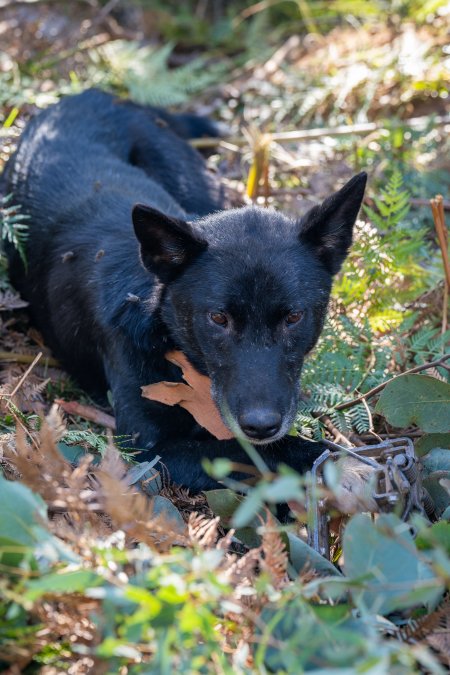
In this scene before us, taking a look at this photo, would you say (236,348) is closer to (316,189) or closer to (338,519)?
(338,519)

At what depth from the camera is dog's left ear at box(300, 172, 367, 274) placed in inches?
145

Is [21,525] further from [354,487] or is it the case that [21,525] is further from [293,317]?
[293,317]

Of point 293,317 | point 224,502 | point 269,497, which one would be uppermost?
point 269,497

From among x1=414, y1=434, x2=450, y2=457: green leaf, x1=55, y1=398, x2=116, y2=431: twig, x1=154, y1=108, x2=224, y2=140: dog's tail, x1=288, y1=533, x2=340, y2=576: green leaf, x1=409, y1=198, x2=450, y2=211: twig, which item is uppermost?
x1=288, y1=533, x2=340, y2=576: green leaf

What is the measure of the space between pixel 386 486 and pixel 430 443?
24.7 inches

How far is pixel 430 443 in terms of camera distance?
11.3 ft

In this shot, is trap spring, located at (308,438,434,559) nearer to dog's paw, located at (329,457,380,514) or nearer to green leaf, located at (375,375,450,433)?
dog's paw, located at (329,457,380,514)

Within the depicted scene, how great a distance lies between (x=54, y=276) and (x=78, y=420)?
92cm

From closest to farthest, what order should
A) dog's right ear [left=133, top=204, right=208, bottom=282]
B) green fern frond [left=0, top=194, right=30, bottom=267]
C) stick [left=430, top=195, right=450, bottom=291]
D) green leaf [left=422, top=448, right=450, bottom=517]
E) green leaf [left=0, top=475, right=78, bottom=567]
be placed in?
green leaf [left=0, top=475, right=78, bottom=567] → green leaf [left=422, top=448, right=450, bottom=517] → dog's right ear [left=133, top=204, right=208, bottom=282] → stick [left=430, top=195, right=450, bottom=291] → green fern frond [left=0, top=194, right=30, bottom=267]

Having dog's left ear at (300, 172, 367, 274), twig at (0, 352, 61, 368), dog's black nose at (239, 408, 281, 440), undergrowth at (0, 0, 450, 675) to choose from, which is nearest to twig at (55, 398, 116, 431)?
undergrowth at (0, 0, 450, 675)

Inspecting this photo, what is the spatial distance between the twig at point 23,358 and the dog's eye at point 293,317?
1.80 m

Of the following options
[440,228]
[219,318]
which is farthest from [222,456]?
[440,228]

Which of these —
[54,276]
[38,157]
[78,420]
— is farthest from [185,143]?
[78,420]

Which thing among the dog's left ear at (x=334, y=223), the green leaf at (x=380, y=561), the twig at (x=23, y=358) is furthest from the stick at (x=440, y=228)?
the twig at (x=23, y=358)
